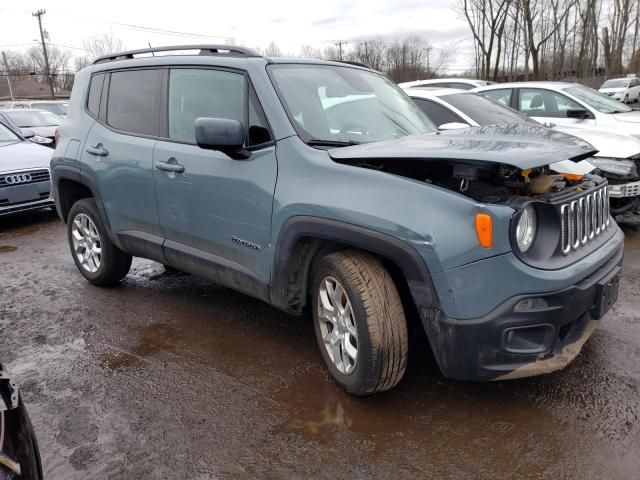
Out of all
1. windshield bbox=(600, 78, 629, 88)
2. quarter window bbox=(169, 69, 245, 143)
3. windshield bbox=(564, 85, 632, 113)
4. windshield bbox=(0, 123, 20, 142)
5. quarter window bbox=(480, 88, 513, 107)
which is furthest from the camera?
windshield bbox=(600, 78, 629, 88)

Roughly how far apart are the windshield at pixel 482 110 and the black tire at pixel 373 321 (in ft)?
12.2

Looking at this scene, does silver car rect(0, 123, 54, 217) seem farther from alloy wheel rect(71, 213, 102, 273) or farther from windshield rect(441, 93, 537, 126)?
windshield rect(441, 93, 537, 126)

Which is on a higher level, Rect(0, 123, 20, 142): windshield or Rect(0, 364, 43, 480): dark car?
Rect(0, 123, 20, 142): windshield

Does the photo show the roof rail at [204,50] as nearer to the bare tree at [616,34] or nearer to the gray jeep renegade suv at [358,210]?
the gray jeep renegade suv at [358,210]

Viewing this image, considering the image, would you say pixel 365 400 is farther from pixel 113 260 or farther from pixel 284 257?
pixel 113 260

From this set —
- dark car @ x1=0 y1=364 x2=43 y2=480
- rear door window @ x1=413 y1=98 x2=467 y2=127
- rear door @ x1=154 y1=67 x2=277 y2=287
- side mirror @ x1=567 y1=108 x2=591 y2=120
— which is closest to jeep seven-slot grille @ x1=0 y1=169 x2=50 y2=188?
rear door @ x1=154 y1=67 x2=277 y2=287

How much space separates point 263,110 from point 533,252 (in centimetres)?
173

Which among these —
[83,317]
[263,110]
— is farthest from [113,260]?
[263,110]

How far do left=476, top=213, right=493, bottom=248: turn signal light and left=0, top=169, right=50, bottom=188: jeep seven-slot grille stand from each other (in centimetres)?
708

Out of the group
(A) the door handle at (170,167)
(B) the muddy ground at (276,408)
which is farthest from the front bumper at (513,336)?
(A) the door handle at (170,167)

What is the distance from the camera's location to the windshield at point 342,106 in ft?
10.5

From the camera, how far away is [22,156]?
7.80 m

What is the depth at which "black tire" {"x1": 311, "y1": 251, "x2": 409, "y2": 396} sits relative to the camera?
2654 millimetres

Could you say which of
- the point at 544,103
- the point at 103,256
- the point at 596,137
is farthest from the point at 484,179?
the point at 544,103
